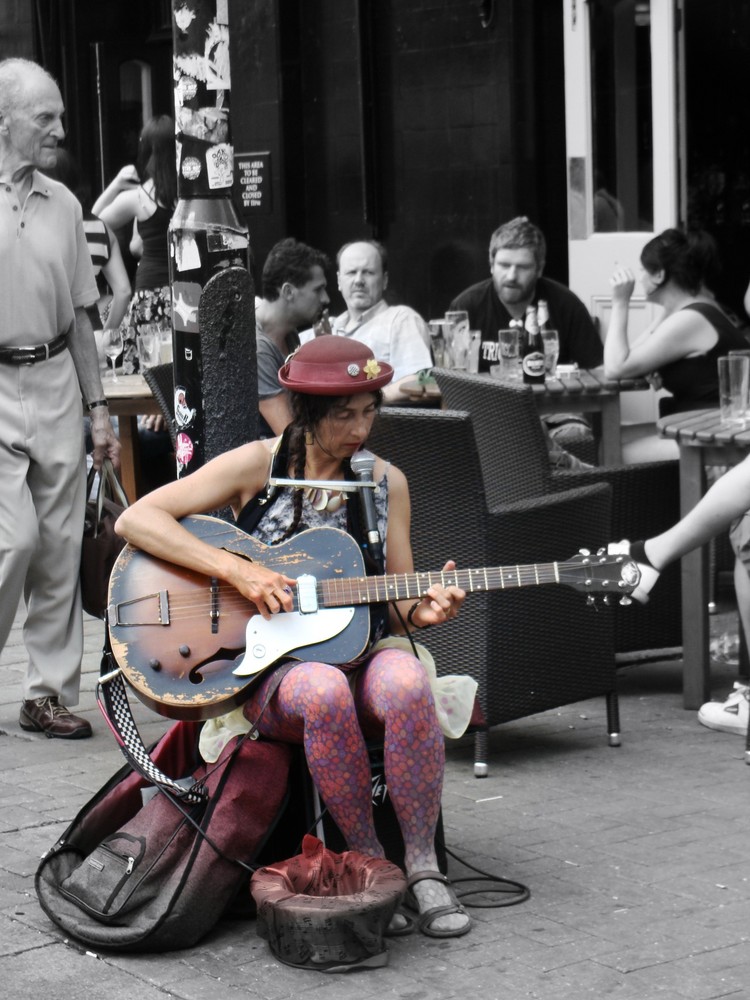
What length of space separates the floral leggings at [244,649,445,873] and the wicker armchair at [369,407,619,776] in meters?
1.19

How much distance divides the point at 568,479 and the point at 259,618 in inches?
82.0

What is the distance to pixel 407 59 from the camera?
1002 centimetres

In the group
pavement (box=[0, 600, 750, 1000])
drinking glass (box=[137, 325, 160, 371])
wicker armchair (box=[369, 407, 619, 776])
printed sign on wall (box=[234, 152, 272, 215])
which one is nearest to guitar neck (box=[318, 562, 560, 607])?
pavement (box=[0, 600, 750, 1000])

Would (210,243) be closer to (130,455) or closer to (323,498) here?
(323,498)

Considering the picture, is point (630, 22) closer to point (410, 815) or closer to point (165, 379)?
point (165, 379)

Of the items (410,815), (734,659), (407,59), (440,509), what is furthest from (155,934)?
(407,59)

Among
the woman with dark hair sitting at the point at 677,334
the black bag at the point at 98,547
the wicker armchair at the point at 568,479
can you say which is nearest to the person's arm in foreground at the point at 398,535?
the wicker armchair at the point at 568,479

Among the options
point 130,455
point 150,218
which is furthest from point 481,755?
point 150,218

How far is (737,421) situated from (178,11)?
7.50 ft

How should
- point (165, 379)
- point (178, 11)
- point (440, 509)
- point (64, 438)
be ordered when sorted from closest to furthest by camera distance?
point (178, 11)
point (440, 509)
point (64, 438)
point (165, 379)

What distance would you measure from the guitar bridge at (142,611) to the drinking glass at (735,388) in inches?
95.4

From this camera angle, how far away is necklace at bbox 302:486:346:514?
430cm

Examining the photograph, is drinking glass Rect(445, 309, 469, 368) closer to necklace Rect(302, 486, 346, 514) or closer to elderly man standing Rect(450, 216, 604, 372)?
elderly man standing Rect(450, 216, 604, 372)

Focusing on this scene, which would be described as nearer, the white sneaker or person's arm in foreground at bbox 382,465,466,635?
person's arm in foreground at bbox 382,465,466,635
